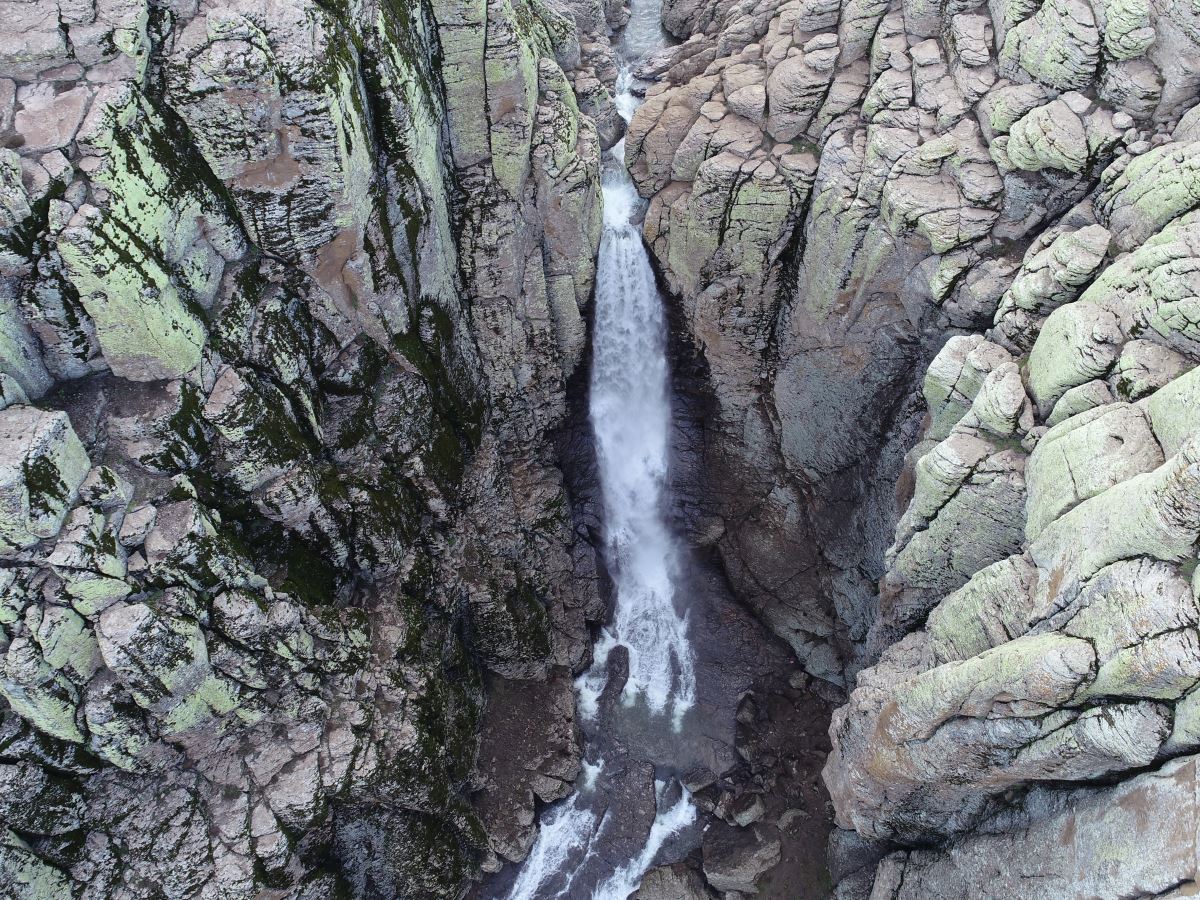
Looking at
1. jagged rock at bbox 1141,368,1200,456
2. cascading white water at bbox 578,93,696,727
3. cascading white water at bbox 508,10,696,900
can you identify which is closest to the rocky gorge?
jagged rock at bbox 1141,368,1200,456

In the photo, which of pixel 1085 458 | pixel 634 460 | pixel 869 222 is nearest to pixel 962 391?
pixel 1085 458

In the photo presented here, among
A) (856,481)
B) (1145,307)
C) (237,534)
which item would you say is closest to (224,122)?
(237,534)

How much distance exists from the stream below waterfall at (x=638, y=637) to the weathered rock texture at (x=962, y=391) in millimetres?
1357

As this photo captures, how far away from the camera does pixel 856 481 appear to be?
78.4 feet

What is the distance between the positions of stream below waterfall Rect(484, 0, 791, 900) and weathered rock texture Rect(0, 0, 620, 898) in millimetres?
1818

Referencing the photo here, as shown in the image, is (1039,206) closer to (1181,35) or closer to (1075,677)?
(1181,35)

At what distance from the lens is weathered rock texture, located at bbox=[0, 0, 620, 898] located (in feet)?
47.4

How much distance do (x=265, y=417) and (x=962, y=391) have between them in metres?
15.5

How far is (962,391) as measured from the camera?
17.0 meters

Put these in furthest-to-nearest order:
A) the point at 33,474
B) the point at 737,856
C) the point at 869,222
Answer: the point at 737,856, the point at 869,222, the point at 33,474

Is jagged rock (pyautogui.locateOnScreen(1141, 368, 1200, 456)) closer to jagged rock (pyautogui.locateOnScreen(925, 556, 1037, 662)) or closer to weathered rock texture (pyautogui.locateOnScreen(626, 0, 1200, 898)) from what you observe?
weathered rock texture (pyautogui.locateOnScreen(626, 0, 1200, 898))

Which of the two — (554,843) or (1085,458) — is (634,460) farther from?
(1085,458)

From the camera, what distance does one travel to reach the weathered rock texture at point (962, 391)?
11.8m

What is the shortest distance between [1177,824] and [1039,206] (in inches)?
514
